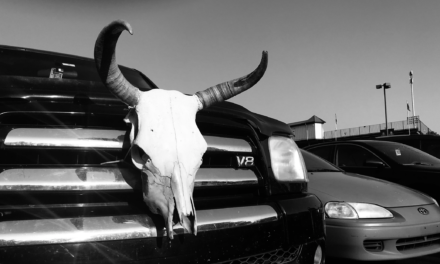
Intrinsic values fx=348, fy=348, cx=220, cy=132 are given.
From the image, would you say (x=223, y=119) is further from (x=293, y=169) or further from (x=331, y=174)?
(x=331, y=174)

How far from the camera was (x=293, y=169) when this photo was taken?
98.7 inches

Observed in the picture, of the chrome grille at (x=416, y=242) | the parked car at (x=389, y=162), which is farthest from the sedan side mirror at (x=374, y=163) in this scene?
the chrome grille at (x=416, y=242)

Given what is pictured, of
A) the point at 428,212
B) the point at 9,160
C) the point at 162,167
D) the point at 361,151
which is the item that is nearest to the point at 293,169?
the point at 162,167

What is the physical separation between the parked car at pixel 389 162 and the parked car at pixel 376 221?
1.59 m

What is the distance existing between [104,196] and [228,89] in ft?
2.89

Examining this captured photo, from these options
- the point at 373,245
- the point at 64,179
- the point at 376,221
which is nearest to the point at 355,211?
the point at 376,221

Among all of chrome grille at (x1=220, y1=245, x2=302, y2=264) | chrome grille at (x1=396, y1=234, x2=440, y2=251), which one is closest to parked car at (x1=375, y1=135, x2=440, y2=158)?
chrome grille at (x1=396, y1=234, x2=440, y2=251)

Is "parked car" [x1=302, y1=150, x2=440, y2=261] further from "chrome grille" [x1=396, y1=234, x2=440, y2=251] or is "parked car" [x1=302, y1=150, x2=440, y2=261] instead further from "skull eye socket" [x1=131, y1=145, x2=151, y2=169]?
"skull eye socket" [x1=131, y1=145, x2=151, y2=169]

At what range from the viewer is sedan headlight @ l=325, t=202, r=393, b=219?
3.78 metres

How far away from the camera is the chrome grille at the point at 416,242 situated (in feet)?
12.4

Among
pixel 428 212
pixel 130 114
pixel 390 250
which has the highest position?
pixel 130 114

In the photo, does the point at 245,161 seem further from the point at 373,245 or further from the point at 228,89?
the point at 373,245

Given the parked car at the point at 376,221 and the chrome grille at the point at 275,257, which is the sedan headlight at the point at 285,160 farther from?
the parked car at the point at 376,221

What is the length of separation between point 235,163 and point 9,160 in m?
1.26
